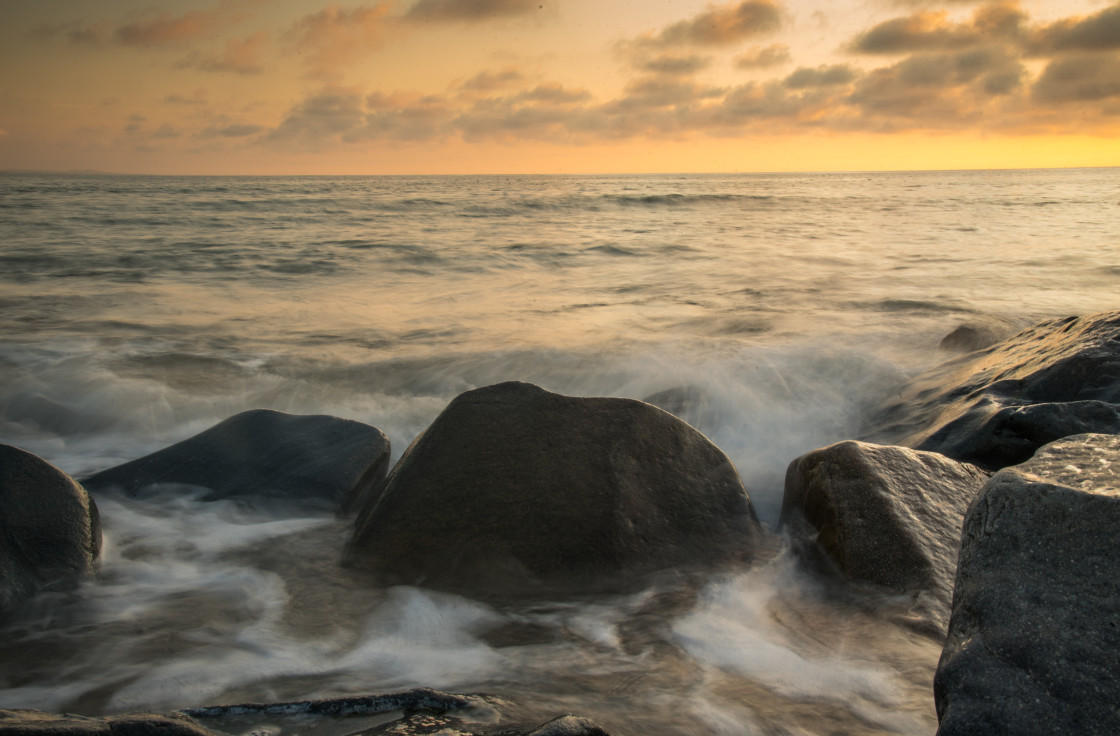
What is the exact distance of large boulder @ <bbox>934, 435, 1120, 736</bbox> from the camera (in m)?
1.36

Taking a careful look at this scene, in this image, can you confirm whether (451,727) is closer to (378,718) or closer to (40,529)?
(378,718)

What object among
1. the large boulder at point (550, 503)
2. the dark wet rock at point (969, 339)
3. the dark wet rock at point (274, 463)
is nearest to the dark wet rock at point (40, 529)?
the dark wet rock at point (274, 463)

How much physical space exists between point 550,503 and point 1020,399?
2432mm

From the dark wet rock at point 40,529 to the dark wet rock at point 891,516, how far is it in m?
2.82

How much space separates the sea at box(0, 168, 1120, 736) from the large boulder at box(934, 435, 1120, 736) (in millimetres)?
510

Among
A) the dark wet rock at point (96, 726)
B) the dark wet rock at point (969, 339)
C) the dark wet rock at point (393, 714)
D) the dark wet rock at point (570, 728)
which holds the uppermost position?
the dark wet rock at point (969, 339)

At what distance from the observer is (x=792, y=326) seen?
23.0ft

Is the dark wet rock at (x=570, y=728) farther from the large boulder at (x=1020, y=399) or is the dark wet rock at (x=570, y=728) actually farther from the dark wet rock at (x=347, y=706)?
the large boulder at (x=1020, y=399)

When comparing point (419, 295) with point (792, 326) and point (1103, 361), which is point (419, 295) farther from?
point (1103, 361)

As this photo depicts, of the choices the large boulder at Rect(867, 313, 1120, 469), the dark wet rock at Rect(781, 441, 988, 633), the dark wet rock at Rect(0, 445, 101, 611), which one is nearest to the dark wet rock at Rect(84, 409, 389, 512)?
the dark wet rock at Rect(0, 445, 101, 611)

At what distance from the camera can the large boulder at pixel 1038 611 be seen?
136 centimetres

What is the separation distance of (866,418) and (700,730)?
3094 mm

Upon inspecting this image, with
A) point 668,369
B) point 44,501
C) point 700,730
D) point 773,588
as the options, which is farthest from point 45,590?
point 668,369

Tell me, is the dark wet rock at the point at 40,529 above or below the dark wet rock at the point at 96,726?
below
